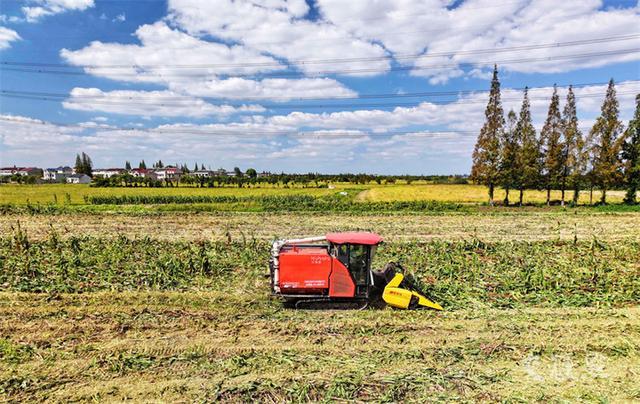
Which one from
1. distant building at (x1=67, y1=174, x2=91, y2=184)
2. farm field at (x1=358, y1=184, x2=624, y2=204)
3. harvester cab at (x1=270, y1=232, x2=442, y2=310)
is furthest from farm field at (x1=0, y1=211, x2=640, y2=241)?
distant building at (x1=67, y1=174, x2=91, y2=184)

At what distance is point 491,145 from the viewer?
1855 inches

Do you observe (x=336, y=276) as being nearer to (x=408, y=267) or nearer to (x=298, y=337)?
(x=298, y=337)

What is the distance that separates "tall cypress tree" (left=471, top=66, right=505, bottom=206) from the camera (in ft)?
155

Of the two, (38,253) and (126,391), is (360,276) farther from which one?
(38,253)

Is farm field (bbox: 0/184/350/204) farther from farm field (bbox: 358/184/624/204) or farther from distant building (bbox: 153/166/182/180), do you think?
distant building (bbox: 153/166/182/180)

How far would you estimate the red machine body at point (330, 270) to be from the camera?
10.3 metres

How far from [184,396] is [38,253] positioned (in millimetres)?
14021

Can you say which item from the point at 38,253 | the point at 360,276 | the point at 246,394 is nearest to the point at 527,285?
the point at 360,276

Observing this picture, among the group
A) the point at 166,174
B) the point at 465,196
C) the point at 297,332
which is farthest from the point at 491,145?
the point at 166,174

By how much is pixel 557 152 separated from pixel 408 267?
4169 centimetres

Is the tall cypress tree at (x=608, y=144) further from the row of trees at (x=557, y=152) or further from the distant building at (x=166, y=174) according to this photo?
the distant building at (x=166, y=174)

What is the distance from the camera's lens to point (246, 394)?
21.6 feet

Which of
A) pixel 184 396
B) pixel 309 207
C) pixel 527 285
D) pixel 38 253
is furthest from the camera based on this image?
pixel 309 207

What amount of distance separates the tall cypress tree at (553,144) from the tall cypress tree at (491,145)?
5.81 metres
